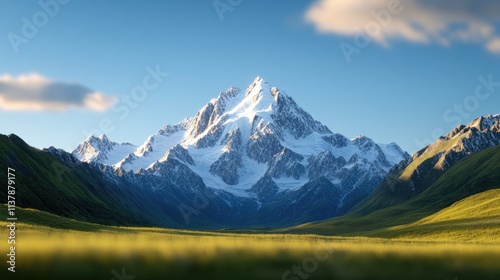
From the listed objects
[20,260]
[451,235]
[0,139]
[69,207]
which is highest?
[0,139]

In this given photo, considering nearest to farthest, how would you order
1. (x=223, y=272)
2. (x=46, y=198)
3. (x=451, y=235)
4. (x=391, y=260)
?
(x=223, y=272), (x=391, y=260), (x=451, y=235), (x=46, y=198)

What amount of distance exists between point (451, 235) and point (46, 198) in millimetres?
134466

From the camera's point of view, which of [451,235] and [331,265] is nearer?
[331,265]

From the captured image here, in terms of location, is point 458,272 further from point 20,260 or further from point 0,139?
point 0,139

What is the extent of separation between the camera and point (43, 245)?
898 inches

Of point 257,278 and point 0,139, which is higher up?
point 0,139

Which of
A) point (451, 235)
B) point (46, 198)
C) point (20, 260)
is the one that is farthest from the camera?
point (46, 198)

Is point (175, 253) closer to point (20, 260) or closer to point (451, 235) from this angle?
point (20, 260)

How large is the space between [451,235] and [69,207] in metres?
137

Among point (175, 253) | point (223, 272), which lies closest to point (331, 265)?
point (223, 272)

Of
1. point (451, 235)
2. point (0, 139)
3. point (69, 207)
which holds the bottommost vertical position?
point (451, 235)

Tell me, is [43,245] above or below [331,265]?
above

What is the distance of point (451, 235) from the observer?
11562cm

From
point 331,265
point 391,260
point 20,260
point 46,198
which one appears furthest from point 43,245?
point 46,198
